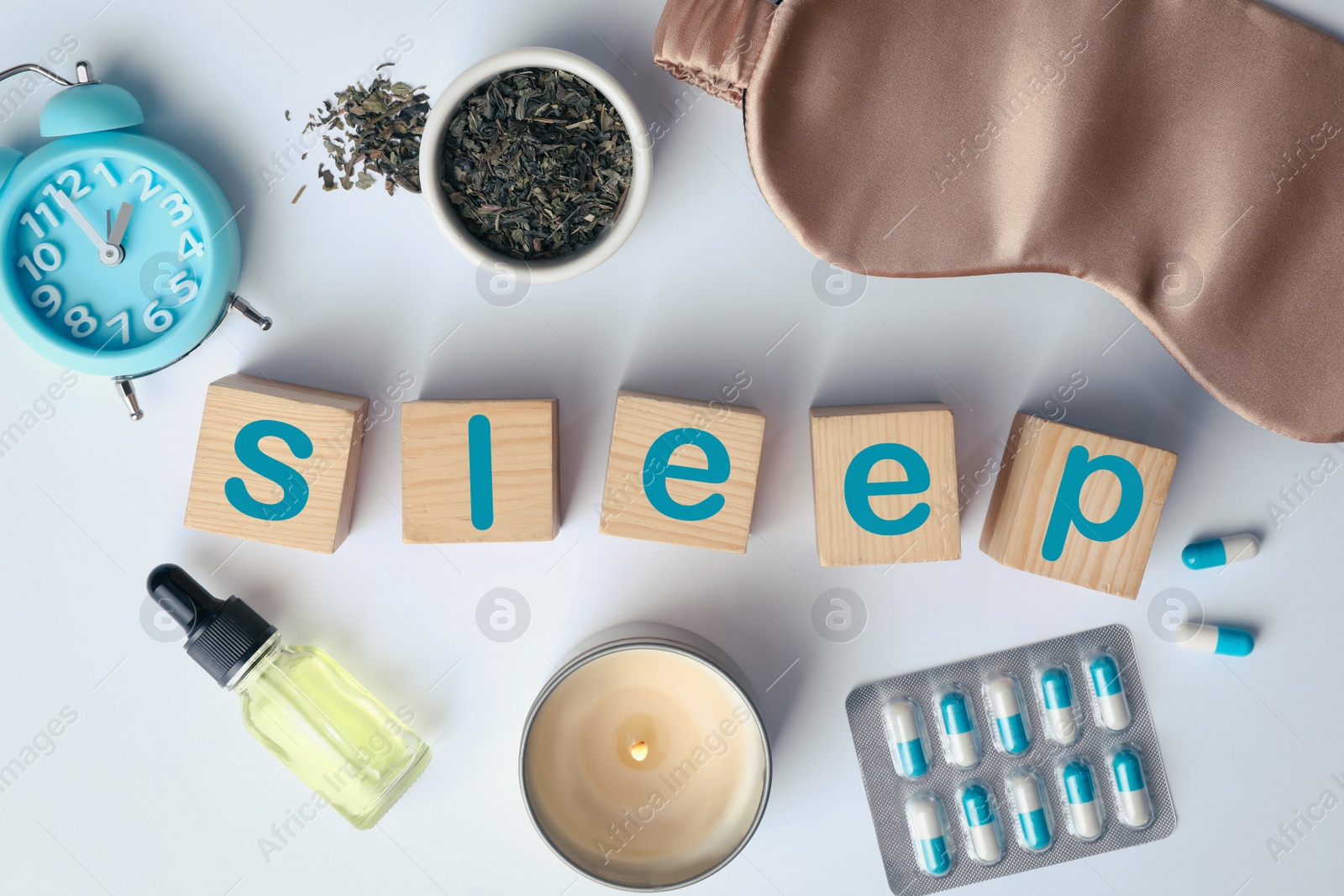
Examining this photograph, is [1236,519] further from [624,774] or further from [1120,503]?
[624,774]

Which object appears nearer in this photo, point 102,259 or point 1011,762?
point 102,259

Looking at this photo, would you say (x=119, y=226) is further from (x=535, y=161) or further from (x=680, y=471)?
(x=680, y=471)

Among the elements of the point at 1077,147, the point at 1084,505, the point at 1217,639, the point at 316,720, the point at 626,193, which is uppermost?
the point at 1077,147

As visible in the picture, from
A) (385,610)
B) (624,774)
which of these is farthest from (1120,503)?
(385,610)

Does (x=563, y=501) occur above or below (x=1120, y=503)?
below

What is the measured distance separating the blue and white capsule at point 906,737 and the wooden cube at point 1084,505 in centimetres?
21

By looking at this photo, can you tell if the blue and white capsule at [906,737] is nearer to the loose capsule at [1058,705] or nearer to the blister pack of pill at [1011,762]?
the blister pack of pill at [1011,762]

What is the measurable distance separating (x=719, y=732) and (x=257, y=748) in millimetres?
540

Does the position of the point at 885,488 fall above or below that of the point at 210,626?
above

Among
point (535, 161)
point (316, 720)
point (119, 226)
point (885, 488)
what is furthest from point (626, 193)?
point (316, 720)

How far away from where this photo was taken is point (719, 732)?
791mm

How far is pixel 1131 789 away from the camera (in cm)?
89

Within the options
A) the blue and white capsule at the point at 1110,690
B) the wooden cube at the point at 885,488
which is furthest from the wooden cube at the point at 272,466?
the blue and white capsule at the point at 1110,690

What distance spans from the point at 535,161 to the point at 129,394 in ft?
1.67
